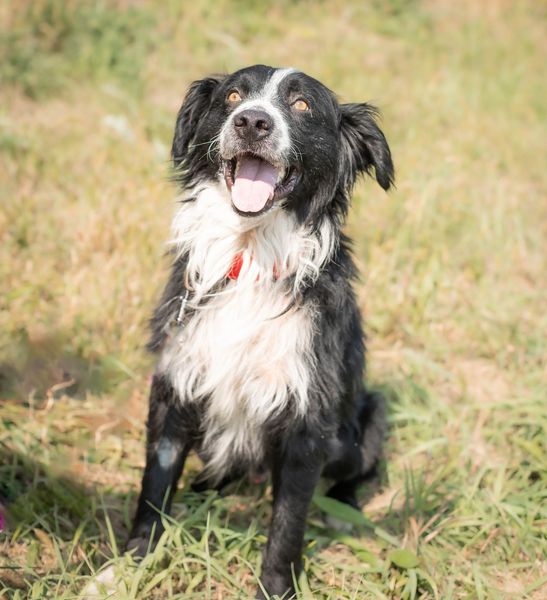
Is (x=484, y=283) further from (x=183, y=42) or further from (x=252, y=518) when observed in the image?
(x=183, y=42)

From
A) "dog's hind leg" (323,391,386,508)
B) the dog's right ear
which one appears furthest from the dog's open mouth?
"dog's hind leg" (323,391,386,508)

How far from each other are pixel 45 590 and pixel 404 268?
3.01m

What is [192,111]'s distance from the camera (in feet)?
10.4

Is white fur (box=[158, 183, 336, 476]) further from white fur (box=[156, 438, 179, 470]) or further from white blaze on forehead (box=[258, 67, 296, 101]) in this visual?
white blaze on forehead (box=[258, 67, 296, 101])

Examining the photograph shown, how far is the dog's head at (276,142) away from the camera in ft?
9.14

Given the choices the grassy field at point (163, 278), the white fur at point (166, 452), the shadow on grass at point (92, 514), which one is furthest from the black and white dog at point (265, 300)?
the grassy field at point (163, 278)

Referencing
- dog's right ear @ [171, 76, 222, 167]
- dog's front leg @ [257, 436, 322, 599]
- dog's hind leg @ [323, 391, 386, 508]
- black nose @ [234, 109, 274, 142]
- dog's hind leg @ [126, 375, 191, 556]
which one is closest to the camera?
black nose @ [234, 109, 274, 142]

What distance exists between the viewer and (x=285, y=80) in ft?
9.64

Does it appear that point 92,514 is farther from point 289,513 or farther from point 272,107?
point 272,107

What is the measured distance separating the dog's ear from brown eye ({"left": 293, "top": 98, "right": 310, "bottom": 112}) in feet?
0.68

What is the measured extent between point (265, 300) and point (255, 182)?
43 centimetres

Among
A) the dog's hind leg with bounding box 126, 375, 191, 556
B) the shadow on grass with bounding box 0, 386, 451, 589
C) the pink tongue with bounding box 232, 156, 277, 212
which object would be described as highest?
the pink tongue with bounding box 232, 156, 277, 212

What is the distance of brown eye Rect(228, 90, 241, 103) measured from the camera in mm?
3000

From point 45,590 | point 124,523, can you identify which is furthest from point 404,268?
point 45,590
